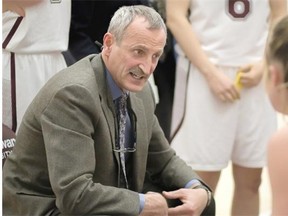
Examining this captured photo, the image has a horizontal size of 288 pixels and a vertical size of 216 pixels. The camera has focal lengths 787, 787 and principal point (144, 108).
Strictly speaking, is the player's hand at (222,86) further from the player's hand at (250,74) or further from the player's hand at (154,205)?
the player's hand at (154,205)

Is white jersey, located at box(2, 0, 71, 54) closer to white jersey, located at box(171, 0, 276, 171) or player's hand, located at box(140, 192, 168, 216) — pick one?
white jersey, located at box(171, 0, 276, 171)

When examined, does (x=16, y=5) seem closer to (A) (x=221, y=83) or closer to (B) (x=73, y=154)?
(B) (x=73, y=154)

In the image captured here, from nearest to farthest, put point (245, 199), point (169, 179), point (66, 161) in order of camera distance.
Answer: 1. point (66, 161)
2. point (169, 179)
3. point (245, 199)

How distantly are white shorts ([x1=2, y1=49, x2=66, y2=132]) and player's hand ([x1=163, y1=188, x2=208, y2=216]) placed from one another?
73 centimetres

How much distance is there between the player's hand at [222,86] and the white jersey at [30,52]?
0.67 m

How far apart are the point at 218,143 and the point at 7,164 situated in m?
1.16

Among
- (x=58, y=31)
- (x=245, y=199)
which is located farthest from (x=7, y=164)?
(x=245, y=199)

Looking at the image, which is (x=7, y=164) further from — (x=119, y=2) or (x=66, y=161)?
(x=119, y=2)

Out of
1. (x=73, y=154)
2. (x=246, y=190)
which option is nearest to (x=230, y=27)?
(x=246, y=190)

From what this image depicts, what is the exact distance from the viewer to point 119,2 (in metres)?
3.21

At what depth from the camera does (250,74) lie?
332cm

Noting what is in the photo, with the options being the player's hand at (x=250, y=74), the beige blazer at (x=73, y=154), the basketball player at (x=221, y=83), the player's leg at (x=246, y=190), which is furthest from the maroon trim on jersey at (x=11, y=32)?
the player's leg at (x=246, y=190)

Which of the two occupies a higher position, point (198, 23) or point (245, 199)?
point (198, 23)

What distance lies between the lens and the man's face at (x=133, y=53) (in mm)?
2449
